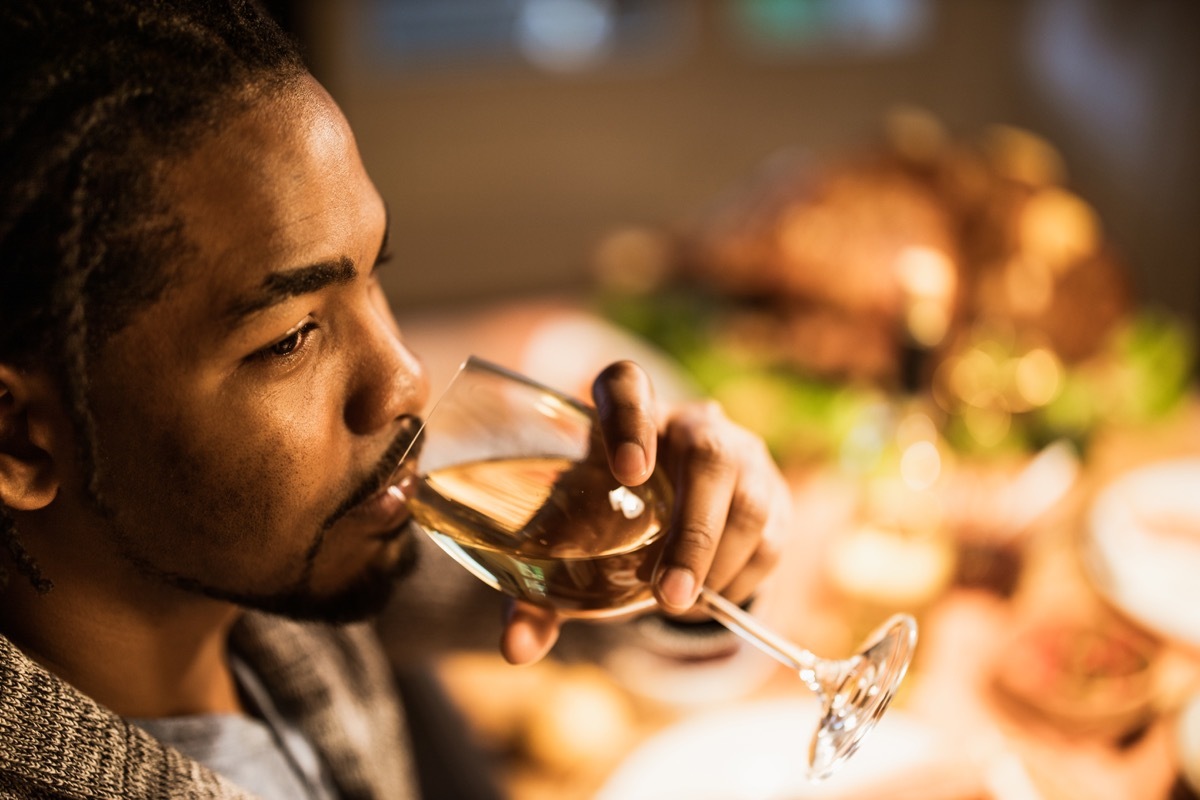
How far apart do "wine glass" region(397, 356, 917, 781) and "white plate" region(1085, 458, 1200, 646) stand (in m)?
0.50

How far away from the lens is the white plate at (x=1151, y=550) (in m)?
1.09

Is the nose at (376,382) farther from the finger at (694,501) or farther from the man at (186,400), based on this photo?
the finger at (694,501)

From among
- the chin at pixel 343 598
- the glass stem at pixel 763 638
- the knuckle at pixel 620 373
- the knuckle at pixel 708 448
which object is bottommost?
the chin at pixel 343 598

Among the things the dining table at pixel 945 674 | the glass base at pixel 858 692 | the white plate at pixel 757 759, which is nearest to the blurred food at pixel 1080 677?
the dining table at pixel 945 674

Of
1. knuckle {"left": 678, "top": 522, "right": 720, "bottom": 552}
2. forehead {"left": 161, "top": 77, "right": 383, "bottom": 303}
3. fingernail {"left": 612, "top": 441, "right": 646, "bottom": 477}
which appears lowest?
knuckle {"left": 678, "top": 522, "right": 720, "bottom": 552}

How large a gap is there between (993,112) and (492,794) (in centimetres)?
471

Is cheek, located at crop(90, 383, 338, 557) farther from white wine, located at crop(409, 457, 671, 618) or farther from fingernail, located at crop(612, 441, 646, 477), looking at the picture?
fingernail, located at crop(612, 441, 646, 477)

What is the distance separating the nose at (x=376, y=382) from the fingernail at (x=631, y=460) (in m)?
0.16

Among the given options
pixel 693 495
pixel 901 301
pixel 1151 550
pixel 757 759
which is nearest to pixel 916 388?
pixel 901 301

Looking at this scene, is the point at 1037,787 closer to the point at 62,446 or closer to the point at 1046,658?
the point at 1046,658

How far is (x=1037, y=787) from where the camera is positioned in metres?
0.86

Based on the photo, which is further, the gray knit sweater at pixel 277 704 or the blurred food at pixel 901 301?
the blurred food at pixel 901 301

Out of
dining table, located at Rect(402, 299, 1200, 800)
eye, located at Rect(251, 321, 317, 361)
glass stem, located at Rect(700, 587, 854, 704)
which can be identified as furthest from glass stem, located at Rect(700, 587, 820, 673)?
eye, located at Rect(251, 321, 317, 361)

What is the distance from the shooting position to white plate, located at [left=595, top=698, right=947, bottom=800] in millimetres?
906
